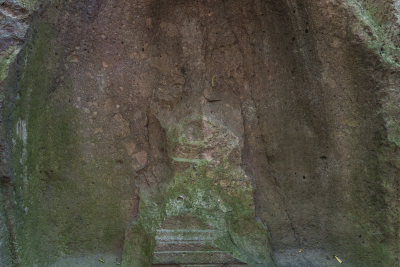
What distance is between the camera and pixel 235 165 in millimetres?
1846

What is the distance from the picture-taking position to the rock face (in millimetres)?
1631

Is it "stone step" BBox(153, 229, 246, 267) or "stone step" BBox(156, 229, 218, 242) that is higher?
"stone step" BBox(156, 229, 218, 242)

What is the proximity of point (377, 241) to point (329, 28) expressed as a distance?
0.95 meters

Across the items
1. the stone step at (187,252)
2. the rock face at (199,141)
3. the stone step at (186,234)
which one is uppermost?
the rock face at (199,141)

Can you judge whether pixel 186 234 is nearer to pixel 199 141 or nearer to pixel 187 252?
pixel 187 252

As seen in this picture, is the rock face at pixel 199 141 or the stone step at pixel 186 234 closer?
the rock face at pixel 199 141

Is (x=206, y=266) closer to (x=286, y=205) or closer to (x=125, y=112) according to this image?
(x=286, y=205)

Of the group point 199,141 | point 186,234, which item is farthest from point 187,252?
point 199,141

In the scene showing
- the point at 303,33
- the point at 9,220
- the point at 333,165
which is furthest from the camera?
the point at 333,165

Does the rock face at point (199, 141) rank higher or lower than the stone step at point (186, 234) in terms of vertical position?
higher

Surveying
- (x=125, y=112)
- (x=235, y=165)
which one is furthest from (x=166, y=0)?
(x=235, y=165)

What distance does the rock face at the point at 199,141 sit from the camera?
5.35ft

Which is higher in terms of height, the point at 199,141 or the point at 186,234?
the point at 199,141

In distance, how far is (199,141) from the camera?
1793 mm
